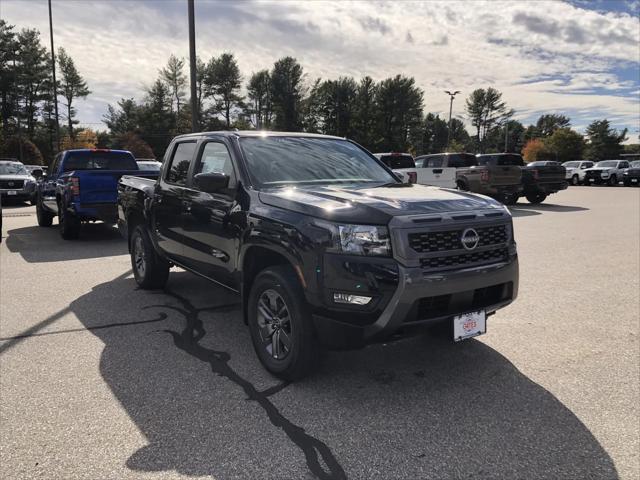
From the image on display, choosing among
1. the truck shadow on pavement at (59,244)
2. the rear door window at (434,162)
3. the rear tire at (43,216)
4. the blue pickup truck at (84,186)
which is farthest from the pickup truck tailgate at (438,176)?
the rear tire at (43,216)

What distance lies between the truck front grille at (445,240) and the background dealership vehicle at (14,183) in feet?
60.4

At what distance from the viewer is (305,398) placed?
10.9ft

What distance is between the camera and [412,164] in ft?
60.3

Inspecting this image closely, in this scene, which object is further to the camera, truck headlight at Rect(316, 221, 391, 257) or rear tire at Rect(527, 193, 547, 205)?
rear tire at Rect(527, 193, 547, 205)

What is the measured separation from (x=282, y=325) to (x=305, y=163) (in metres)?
1.54

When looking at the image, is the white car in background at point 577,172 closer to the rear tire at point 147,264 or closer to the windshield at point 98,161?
the windshield at point 98,161

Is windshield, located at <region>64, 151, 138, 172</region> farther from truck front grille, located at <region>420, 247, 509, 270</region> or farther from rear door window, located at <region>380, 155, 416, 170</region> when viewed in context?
rear door window, located at <region>380, 155, 416, 170</region>

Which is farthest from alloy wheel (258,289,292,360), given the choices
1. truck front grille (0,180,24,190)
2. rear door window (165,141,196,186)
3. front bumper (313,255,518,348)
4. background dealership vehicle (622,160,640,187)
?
background dealership vehicle (622,160,640,187)

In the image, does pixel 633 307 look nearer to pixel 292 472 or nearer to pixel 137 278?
pixel 292 472

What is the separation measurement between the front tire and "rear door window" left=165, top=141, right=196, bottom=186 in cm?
193

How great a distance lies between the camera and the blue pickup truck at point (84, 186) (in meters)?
9.38

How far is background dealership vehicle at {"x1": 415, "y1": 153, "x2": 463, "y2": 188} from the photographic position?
1784cm

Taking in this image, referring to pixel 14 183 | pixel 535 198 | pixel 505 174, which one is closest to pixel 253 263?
pixel 505 174

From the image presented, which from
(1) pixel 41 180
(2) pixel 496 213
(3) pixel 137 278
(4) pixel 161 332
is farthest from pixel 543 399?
(1) pixel 41 180
